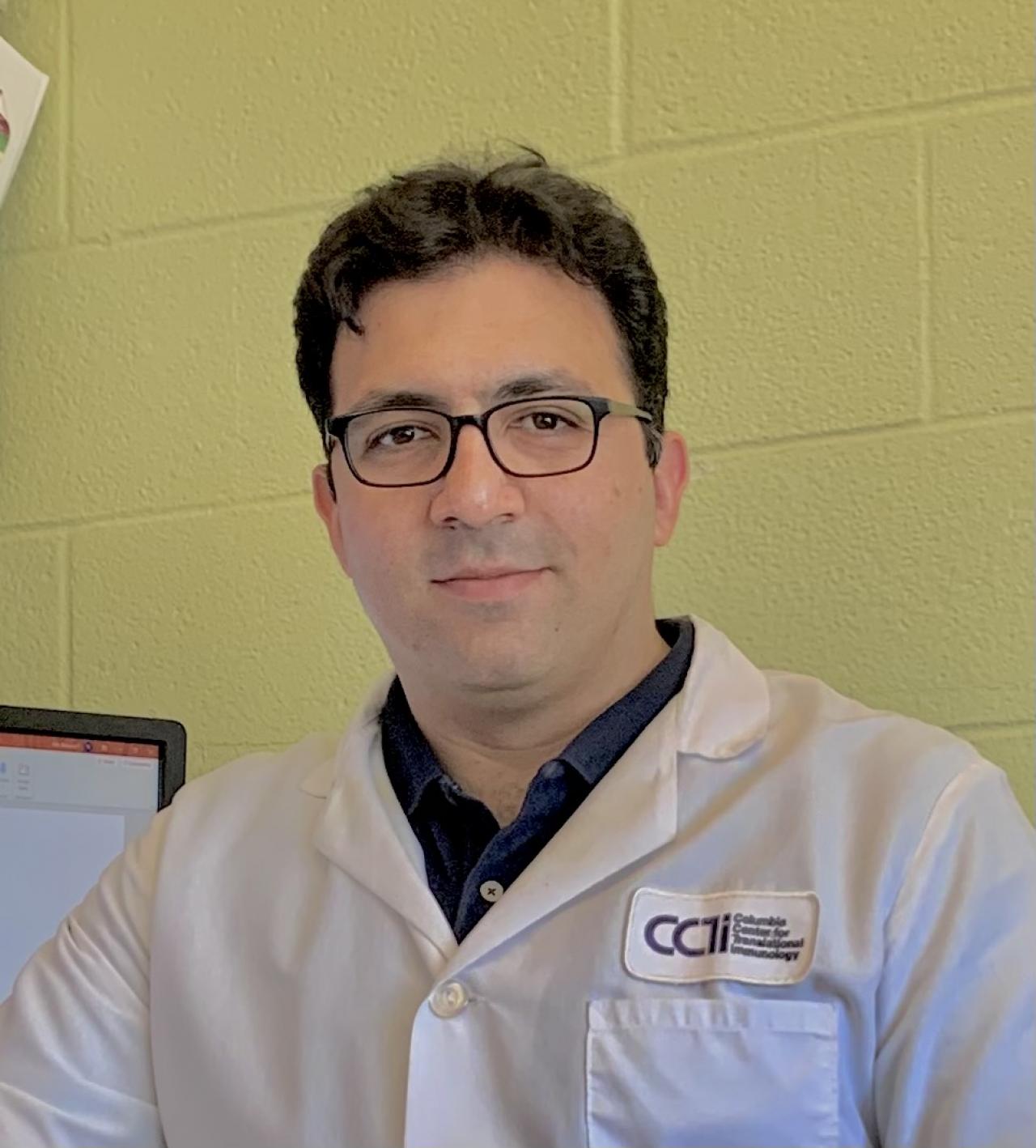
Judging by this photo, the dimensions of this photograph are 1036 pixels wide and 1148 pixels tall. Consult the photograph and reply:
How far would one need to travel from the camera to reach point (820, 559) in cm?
142

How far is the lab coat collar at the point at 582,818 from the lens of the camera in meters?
1.05

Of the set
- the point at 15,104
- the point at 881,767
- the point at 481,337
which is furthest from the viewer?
the point at 15,104

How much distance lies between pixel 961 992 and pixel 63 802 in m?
0.84

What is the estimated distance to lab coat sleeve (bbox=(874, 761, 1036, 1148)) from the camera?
0.91m

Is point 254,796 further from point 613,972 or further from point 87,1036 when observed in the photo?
point 613,972

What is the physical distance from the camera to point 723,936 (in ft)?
3.33

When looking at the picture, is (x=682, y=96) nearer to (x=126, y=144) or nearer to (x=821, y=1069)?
(x=126, y=144)

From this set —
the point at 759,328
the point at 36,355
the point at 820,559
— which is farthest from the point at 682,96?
→ the point at 36,355

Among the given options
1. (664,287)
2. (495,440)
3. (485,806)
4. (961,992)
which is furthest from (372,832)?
(664,287)

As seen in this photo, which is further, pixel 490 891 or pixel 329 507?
pixel 329 507

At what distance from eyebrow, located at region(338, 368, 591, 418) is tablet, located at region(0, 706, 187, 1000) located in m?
0.44

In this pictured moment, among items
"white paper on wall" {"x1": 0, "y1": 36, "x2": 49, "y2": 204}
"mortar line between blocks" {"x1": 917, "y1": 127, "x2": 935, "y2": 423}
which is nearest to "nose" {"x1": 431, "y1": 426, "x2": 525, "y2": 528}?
"mortar line between blocks" {"x1": 917, "y1": 127, "x2": 935, "y2": 423}

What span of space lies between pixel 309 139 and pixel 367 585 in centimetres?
71

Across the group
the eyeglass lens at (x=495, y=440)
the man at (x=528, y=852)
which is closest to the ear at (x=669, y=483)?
the man at (x=528, y=852)
